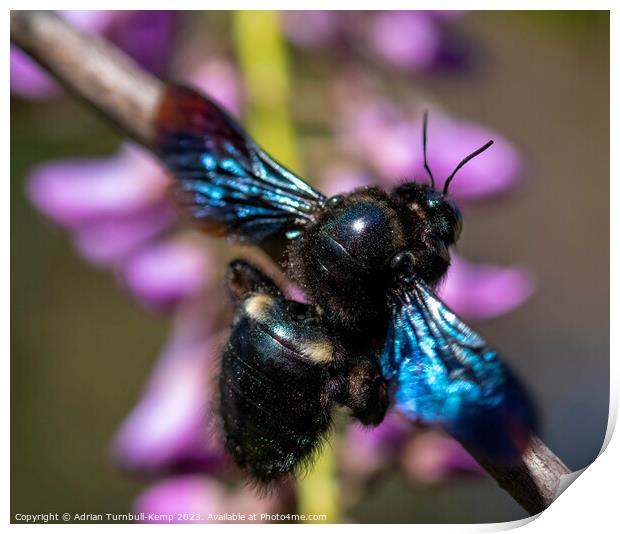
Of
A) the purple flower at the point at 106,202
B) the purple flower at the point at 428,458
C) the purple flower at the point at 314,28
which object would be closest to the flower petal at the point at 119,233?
the purple flower at the point at 106,202

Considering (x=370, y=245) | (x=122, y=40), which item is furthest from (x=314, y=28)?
(x=370, y=245)

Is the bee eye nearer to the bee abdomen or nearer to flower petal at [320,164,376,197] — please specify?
the bee abdomen

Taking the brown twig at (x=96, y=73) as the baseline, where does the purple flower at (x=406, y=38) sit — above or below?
above

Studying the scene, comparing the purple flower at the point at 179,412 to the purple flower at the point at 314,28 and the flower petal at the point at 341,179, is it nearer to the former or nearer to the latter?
the flower petal at the point at 341,179

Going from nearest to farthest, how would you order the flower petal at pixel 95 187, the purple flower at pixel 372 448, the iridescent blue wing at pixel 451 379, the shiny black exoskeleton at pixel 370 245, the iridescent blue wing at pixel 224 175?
the iridescent blue wing at pixel 451 379
the shiny black exoskeleton at pixel 370 245
the iridescent blue wing at pixel 224 175
the purple flower at pixel 372 448
the flower petal at pixel 95 187

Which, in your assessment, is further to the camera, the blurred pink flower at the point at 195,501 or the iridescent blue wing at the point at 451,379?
the blurred pink flower at the point at 195,501

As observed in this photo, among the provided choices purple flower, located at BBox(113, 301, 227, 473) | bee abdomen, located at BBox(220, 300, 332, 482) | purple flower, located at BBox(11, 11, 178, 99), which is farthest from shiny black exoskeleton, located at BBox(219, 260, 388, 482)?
purple flower, located at BBox(11, 11, 178, 99)
